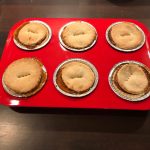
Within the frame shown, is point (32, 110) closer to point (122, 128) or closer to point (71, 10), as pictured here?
point (122, 128)

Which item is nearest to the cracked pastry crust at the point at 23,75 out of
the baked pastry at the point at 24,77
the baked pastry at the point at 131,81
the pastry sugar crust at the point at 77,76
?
the baked pastry at the point at 24,77

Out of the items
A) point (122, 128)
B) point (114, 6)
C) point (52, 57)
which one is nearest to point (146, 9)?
point (114, 6)

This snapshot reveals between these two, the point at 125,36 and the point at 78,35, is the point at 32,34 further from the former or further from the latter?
the point at 125,36

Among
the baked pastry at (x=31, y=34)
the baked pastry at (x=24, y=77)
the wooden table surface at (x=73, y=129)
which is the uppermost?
the baked pastry at (x=31, y=34)

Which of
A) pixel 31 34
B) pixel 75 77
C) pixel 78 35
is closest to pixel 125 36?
pixel 78 35

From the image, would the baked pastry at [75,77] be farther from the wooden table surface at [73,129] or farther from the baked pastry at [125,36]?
the baked pastry at [125,36]

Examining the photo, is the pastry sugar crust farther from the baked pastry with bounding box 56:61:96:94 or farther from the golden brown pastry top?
the golden brown pastry top

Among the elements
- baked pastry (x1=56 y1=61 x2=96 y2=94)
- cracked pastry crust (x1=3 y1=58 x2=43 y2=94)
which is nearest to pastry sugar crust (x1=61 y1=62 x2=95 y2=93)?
baked pastry (x1=56 y1=61 x2=96 y2=94)
